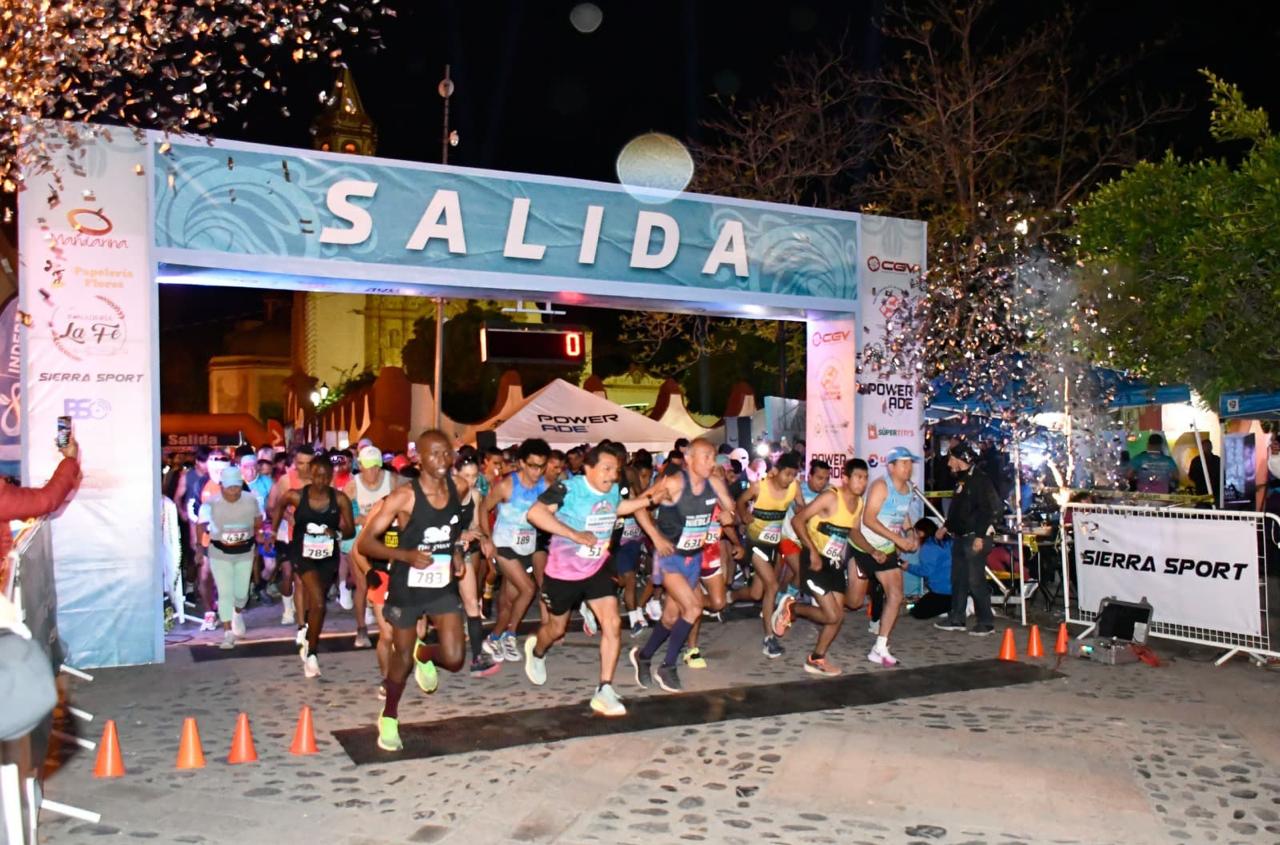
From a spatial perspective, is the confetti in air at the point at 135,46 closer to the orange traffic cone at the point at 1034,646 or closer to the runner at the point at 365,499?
the runner at the point at 365,499

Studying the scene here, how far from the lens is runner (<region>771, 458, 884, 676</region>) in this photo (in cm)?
954

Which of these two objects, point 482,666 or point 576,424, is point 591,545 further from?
point 576,424

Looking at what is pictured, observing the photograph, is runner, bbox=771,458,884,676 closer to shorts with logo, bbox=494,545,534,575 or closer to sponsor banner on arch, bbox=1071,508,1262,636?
shorts with logo, bbox=494,545,534,575

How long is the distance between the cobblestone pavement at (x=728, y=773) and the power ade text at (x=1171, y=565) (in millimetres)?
1035

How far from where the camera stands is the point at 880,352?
45.4ft

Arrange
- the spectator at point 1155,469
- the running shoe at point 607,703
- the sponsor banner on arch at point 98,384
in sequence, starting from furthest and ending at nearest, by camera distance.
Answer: the spectator at point 1155,469 < the sponsor banner on arch at point 98,384 < the running shoe at point 607,703

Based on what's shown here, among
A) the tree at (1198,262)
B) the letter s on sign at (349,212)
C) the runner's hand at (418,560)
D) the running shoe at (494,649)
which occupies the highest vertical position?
the letter s on sign at (349,212)

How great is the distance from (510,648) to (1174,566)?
6199 mm

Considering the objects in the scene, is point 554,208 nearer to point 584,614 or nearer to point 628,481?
point 628,481

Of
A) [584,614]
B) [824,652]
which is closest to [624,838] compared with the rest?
[824,652]

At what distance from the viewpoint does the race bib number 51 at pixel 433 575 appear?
7.11 meters

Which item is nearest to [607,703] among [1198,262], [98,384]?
[98,384]

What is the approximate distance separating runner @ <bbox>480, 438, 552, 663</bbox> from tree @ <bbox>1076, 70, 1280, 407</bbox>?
572cm

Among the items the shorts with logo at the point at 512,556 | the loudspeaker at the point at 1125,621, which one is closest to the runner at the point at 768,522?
the shorts with logo at the point at 512,556
